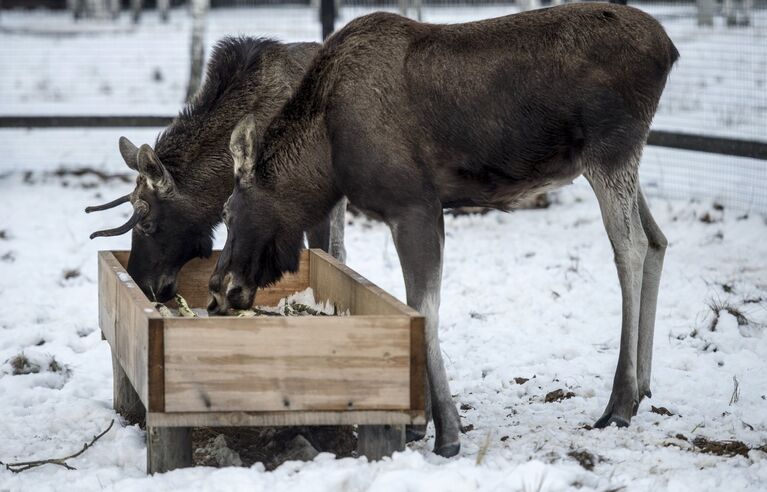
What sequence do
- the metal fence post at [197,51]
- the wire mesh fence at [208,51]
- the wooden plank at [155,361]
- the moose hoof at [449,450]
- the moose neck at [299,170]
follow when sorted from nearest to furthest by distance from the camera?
1. the wooden plank at [155,361]
2. the moose hoof at [449,450]
3. the moose neck at [299,170]
4. the wire mesh fence at [208,51]
5. the metal fence post at [197,51]

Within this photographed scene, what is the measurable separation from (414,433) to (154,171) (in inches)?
83.5

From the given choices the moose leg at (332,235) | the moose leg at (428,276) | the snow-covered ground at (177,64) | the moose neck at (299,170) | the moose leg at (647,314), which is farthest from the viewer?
the snow-covered ground at (177,64)

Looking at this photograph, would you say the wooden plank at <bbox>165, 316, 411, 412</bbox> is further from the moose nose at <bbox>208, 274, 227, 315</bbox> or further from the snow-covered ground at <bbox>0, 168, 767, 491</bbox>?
the moose nose at <bbox>208, 274, 227, 315</bbox>

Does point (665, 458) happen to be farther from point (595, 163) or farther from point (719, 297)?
point (719, 297)

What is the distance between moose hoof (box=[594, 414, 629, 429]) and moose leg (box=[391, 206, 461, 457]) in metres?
0.67

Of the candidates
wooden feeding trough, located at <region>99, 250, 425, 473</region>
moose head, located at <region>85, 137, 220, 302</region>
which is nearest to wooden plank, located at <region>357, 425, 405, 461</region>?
wooden feeding trough, located at <region>99, 250, 425, 473</region>

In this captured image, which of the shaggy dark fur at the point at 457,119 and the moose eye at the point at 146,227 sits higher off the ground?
the shaggy dark fur at the point at 457,119

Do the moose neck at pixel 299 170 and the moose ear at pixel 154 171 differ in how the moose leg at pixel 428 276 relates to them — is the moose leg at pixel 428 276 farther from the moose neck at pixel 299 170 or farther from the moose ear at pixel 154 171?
the moose ear at pixel 154 171

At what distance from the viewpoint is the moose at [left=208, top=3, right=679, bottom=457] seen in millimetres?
4570

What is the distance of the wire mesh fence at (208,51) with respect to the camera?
1104cm

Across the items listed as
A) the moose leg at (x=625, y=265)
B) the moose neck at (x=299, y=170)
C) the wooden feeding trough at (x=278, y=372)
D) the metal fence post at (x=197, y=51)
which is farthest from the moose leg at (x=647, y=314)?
the metal fence post at (x=197, y=51)

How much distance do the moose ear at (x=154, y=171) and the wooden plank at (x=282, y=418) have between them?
81.8 inches

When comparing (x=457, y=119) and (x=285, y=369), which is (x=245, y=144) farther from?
(x=285, y=369)

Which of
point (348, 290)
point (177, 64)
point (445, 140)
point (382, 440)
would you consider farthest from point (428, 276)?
point (177, 64)
